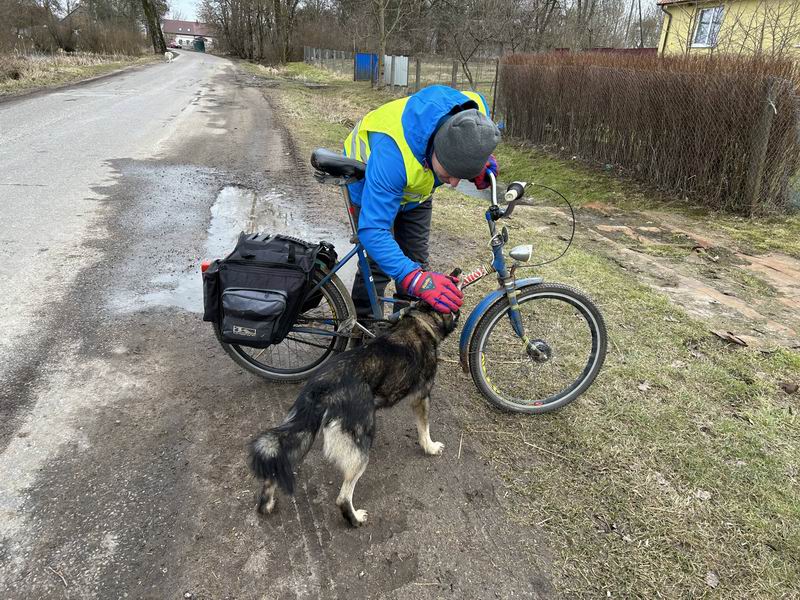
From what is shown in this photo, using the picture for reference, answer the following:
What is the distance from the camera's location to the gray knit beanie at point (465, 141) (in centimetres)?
247

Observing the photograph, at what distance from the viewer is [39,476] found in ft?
8.66

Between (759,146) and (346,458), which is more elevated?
(759,146)

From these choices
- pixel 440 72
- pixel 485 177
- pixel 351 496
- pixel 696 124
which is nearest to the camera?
pixel 351 496

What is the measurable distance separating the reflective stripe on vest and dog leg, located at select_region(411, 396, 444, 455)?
120cm

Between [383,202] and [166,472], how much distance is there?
1.89 meters

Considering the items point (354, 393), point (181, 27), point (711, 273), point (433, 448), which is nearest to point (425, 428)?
point (433, 448)

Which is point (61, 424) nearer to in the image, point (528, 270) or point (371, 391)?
point (371, 391)

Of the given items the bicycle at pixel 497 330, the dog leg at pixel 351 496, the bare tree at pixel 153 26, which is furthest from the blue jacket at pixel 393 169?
the bare tree at pixel 153 26

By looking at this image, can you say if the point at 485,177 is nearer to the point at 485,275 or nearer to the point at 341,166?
the point at 485,275

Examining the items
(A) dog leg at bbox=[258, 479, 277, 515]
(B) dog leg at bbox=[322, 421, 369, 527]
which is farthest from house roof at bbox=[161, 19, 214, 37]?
(B) dog leg at bbox=[322, 421, 369, 527]

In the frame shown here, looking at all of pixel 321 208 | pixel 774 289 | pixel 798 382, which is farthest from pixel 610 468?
pixel 321 208

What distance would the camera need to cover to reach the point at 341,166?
2932 mm

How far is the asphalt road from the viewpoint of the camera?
2.21 meters

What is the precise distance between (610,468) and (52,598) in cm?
280
